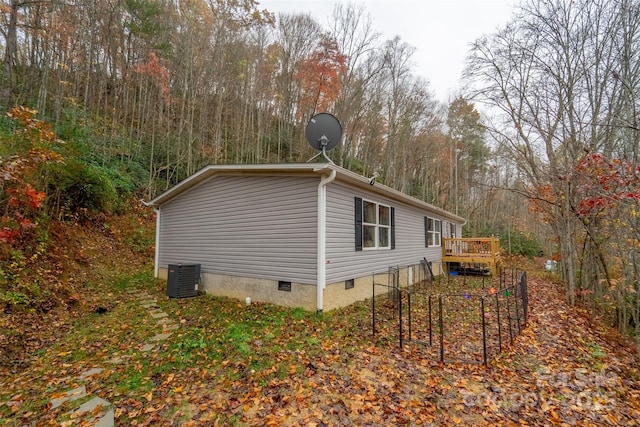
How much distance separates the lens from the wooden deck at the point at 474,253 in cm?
1118

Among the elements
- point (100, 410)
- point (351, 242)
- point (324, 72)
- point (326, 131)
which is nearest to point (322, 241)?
point (351, 242)

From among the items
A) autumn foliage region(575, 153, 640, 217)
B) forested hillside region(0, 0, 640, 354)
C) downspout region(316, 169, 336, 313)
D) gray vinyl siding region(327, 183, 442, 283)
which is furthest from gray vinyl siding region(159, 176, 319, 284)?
autumn foliage region(575, 153, 640, 217)

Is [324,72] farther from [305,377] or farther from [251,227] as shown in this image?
[305,377]

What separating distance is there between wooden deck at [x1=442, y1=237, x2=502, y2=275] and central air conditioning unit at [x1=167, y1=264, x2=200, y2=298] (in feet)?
32.6

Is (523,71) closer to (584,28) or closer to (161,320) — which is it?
(584,28)

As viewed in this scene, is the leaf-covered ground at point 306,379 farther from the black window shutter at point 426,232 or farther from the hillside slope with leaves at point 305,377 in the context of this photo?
the black window shutter at point 426,232

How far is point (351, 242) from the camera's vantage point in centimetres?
659

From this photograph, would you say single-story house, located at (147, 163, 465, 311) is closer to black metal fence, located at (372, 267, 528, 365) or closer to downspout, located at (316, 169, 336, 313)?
downspout, located at (316, 169, 336, 313)

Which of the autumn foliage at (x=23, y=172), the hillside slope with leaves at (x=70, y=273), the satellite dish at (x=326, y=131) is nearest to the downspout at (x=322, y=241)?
the satellite dish at (x=326, y=131)

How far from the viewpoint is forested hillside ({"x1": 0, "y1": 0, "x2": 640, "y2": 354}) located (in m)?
6.37

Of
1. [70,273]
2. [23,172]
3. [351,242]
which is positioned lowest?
[70,273]

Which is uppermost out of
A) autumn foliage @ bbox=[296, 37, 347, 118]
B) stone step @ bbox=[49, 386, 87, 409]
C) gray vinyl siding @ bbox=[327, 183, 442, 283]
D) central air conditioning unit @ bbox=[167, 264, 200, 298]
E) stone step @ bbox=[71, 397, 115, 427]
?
autumn foliage @ bbox=[296, 37, 347, 118]

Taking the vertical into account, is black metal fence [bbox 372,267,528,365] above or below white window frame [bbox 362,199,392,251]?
below

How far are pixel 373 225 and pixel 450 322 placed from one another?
9.35 ft
